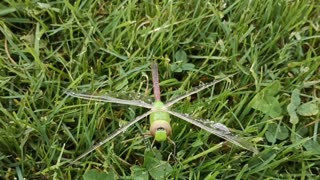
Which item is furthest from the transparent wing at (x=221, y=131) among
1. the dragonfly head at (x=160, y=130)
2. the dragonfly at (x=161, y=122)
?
the dragonfly head at (x=160, y=130)

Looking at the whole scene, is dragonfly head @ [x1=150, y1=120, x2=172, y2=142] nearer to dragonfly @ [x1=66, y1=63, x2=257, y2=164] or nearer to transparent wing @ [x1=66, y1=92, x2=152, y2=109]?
dragonfly @ [x1=66, y1=63, x2=257, y2=164]

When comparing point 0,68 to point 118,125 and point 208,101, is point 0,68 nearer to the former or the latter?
point 118,125

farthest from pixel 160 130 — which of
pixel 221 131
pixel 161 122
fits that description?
pixel 221 131

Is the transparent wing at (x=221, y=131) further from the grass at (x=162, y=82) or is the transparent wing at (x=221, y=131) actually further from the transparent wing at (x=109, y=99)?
the transparent wing at (x=109, y=99)

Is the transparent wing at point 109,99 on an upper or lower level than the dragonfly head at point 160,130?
upper

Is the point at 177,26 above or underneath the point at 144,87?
above

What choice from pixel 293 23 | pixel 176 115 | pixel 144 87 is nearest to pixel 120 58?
pixel 144 87

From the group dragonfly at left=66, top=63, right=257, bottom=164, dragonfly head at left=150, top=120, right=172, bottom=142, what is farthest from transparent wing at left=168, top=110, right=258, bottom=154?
dragonfly head at left=150, top=120, right=172, bottom=142
